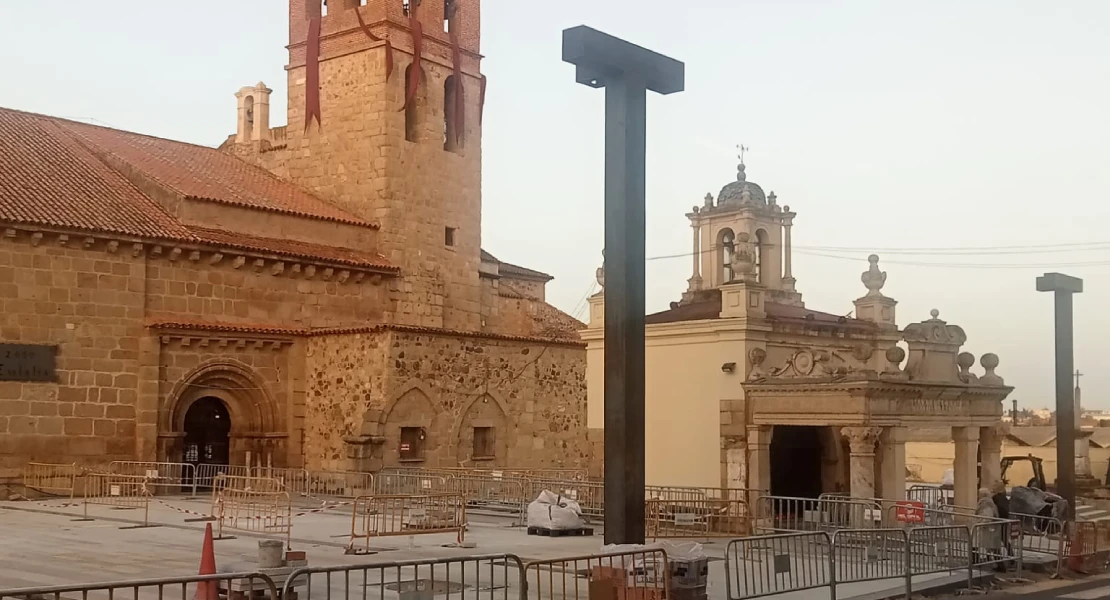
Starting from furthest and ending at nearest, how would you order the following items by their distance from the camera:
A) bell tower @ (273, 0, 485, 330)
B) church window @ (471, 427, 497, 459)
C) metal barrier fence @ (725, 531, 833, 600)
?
bell tower @ (273, 0, 485, 330), church window @ (471, 427, 497, 459), metal barrier fence @ (725, 531, 833, 600)

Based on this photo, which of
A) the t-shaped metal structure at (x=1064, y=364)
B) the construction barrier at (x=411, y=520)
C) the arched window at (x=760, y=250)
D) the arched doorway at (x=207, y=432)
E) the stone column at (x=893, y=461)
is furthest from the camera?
the arched doorway at (x=207, y=432)

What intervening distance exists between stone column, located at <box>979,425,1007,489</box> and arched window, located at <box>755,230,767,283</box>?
6.44 metres

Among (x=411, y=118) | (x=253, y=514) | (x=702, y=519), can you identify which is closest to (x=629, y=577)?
(x=702, y=519)

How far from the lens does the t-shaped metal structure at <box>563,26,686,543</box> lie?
10.0m

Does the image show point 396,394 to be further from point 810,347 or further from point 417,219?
point 810,347

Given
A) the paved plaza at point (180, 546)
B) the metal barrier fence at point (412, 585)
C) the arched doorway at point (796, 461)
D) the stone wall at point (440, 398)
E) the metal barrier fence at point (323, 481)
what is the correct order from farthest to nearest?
the stone wall at point (440, 398), the metal barrier fence at point (323, 481), the arched doorway at point (796, 461), the paved plaza at point (180, 546), the metal barrier fence at point (412, 585)

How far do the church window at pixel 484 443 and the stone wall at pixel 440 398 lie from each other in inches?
4.8

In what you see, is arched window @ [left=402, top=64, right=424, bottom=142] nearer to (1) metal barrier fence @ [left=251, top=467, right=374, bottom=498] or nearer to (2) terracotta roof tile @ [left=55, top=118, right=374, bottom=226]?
(2) terracotta roof tile @ [left=55, top=118, right=374, bottom=226]

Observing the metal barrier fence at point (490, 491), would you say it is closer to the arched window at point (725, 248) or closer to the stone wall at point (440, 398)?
the stone wall at point (440, 398)

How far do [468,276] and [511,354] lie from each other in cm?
435

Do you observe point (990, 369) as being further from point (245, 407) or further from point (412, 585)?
point (245, 407)

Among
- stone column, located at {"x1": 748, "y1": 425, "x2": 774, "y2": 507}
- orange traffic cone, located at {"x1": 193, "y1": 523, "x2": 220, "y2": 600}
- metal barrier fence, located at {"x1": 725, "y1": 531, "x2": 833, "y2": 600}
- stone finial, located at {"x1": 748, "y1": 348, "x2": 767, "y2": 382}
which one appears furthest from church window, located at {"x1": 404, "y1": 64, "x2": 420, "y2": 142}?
orange traffic cone, located at {"x1": 193, "y1": 523, "x2": 220, "y2": 600}

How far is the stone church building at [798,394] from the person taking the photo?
17.3 metres

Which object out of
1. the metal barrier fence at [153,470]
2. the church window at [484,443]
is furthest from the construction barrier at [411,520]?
the church window at [484,443]
